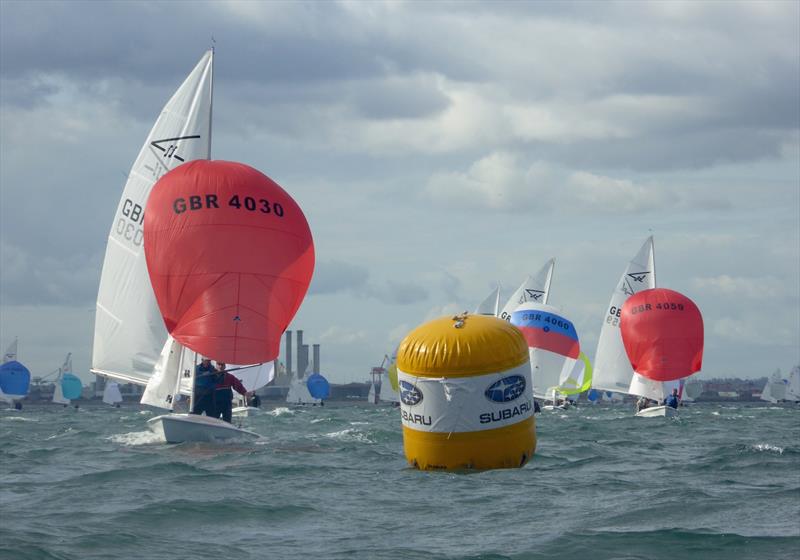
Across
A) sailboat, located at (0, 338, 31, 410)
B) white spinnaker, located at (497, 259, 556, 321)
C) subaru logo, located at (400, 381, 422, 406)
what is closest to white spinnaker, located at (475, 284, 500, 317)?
white spinnaker, located at (497, 259, 556, 321)

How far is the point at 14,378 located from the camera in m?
70.6

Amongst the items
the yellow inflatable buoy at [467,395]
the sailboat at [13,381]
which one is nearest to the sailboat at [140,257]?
the yellow inflatable buoy at [467,395]

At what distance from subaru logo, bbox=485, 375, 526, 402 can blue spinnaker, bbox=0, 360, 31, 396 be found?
62.0 m

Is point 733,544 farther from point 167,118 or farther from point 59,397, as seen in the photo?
point 59,397

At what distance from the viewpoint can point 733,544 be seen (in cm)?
996

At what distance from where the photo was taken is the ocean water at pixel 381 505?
9.88m

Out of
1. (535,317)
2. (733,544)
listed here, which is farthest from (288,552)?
(535,317)

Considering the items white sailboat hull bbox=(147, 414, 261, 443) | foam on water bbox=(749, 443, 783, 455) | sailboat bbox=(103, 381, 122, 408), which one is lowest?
sailboat bbox=(103, 381, 122, 408)

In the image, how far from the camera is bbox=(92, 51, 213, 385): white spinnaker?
2397 cm

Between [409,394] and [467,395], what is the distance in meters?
0.97

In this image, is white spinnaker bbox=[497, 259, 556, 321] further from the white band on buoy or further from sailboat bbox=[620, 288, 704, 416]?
the white band on buoy

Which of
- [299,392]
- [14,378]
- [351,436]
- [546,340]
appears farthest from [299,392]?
[351,436]

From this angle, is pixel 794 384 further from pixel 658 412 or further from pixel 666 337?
pixel 658 412

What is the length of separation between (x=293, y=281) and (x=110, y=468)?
19.5 feet
